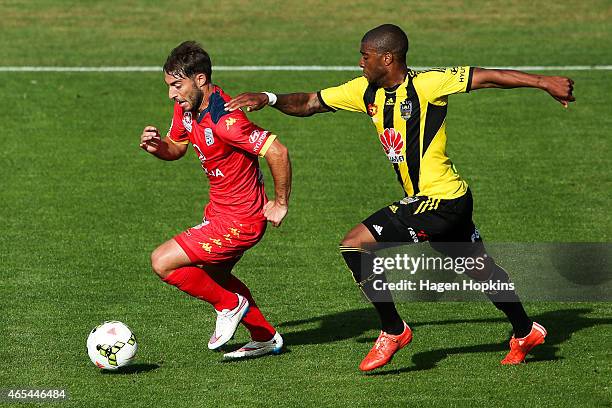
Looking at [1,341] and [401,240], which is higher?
[401,240]

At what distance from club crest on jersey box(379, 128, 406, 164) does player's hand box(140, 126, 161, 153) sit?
188cm

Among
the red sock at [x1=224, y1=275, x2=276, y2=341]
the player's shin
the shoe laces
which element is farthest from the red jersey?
the player's shin

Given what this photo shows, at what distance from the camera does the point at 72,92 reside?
19922mm

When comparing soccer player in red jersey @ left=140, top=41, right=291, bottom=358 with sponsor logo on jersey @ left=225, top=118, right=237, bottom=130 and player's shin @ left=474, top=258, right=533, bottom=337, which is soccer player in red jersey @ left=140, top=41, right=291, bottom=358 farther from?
player's shin @ left=474, top=258, right=533, bottom=337

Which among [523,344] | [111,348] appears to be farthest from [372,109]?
[111,348]

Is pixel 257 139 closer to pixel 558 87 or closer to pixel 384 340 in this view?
pixel 384 340

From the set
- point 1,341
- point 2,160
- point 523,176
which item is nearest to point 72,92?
point 2,160

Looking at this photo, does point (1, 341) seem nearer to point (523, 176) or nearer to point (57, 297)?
point (57, 297)

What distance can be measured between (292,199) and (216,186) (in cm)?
571

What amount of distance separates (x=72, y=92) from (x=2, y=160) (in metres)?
3.22

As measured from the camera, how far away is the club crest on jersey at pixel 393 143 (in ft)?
32.2

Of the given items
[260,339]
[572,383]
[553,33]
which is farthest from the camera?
[553,33]

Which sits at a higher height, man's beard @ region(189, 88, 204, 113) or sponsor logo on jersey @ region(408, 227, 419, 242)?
man's beard @ region(189, 88, 204, 113)

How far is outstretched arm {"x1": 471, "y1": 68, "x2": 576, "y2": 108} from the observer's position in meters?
9.21
